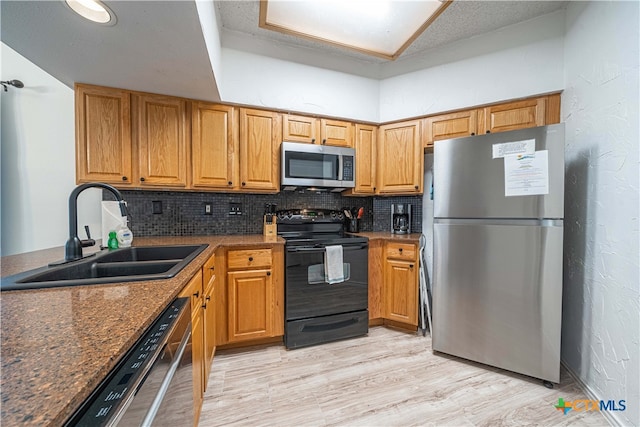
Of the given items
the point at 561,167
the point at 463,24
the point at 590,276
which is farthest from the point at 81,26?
the point at 590,276

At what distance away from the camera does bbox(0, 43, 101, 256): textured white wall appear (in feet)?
6.72

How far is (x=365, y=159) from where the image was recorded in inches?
103

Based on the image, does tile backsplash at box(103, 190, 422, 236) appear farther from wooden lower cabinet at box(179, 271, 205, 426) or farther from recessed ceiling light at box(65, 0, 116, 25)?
recessed ceiling light at box(65, 0, 116, 25)

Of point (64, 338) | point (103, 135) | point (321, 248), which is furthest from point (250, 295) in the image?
point (103, 135)

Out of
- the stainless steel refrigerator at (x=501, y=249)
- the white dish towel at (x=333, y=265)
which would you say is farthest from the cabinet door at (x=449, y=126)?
the white dish towel at (x=333, y=265)

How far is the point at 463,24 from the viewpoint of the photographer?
2074 mm

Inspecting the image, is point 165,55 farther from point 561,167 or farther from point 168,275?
point 561,167

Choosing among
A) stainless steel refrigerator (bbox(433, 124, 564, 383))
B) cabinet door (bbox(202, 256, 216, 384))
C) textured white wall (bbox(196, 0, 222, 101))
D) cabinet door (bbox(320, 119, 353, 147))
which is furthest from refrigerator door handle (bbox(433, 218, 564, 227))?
textured white wall (bbox(196, 0, 222, 101))

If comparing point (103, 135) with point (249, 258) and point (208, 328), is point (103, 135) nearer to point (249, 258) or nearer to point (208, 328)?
point (249, 258)

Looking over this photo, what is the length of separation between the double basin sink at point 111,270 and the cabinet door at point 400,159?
6.09 feet

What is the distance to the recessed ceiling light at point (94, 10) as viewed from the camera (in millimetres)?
1179

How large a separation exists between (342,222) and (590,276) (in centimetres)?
193

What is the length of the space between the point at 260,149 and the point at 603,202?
8.04ft

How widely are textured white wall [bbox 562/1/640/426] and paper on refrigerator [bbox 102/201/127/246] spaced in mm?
3159
